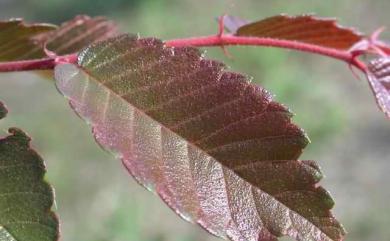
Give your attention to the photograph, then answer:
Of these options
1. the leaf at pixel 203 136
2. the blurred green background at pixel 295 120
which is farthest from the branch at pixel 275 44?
the blurred green background at pixel 295 120

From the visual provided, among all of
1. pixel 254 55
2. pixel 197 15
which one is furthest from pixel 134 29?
pixel 254 55

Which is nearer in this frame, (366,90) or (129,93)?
(129,93)

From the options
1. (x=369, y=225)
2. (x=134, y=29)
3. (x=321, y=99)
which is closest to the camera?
(x=369, y=225)

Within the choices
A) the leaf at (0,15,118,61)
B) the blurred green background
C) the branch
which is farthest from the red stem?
the blurred green background

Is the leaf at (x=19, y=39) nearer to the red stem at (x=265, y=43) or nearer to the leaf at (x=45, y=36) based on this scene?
the leaf at (x=45, y=36)

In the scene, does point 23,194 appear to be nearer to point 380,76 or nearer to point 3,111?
point 3,111

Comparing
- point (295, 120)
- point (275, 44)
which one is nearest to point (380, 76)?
point (275, 44)

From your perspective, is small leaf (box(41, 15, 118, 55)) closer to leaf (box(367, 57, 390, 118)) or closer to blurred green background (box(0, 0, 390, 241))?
leaf (box(367, 57, 390, 118))

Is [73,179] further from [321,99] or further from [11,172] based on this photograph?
[11,172]
